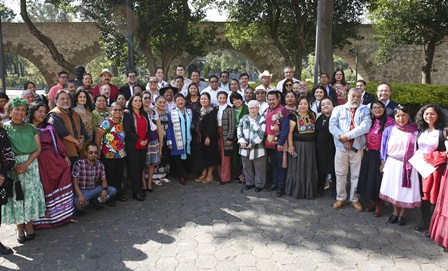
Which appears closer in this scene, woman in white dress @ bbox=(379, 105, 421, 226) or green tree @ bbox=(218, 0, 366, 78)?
woman in white dress @ bbox=(379, 105, 421, 226)

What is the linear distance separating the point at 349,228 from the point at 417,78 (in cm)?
1860

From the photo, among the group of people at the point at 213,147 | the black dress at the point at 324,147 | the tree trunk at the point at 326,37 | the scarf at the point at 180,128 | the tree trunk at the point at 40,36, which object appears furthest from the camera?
the tree trunk at the point at 40,36

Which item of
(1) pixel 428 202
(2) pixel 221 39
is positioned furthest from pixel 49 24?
(1) pixel 428 202

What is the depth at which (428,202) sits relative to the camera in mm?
4320

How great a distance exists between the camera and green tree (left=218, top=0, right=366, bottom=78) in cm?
1386

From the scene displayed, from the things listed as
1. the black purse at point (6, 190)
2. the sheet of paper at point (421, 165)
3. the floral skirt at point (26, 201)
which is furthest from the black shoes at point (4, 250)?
the sheet of paper at point (421, 165)

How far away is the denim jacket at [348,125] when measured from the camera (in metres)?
4.79

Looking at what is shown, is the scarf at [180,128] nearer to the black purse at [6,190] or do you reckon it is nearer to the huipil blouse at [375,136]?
the black purse at [6,190]

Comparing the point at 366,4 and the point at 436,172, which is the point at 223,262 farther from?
the point at 366,4

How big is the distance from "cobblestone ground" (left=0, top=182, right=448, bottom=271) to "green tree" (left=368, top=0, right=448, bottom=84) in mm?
10828

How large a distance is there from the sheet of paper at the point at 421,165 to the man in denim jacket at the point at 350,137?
728 mm

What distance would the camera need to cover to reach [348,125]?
4.94 meters

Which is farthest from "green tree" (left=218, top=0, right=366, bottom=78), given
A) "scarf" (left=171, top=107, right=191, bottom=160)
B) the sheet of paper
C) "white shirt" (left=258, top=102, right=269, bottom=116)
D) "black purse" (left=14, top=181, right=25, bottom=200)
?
"black purse" (left=14, top=181, right=25, bottom=200)

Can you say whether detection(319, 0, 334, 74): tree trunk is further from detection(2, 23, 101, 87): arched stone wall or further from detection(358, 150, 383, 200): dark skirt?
detection(2, 23, 101, 87): arched stone wall
